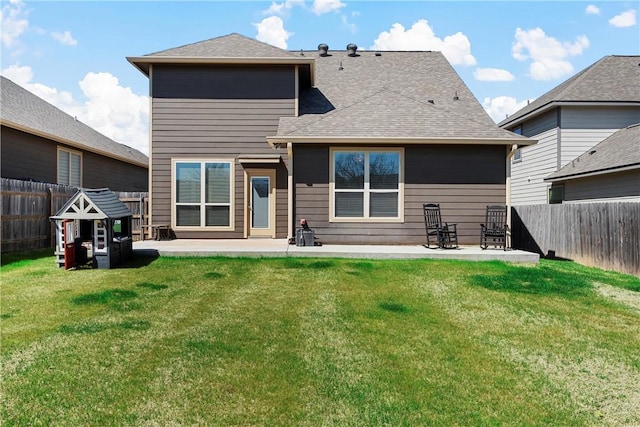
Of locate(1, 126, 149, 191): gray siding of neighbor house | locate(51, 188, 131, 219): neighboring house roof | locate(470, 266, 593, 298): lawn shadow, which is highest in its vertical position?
locate(1, 126, 149, 191): gray siding of neighbor house

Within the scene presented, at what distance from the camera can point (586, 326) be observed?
185 inches

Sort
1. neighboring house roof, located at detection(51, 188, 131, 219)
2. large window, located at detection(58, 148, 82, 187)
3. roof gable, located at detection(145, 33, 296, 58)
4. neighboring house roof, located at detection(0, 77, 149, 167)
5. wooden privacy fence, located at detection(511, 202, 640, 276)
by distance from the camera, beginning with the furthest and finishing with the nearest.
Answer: large window, located at detection(58, 148, 82, 187), neighboring house roof, located at detection(0, 77, 149, 167), roof gable, located at detection(145, 33, 296, 58), wooden privacy fence, located at detection(511, 202, 640, 276), neighboring house roof, located at detection(51, 188, 131, 219)

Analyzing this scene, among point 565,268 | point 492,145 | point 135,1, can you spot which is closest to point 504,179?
point 492,145

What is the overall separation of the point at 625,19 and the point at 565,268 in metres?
8.60

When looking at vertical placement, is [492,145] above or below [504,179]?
above

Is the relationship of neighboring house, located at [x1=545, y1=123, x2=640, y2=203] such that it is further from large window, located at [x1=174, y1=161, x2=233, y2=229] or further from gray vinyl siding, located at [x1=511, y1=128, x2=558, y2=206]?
large window, located at [x1=174, y1=161, x2=233, y2=229]

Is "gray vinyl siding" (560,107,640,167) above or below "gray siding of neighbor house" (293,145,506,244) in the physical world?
above

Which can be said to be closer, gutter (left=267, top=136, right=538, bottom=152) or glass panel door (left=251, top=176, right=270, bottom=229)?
gutter (left=267, top=136, right=538, bottom=152)

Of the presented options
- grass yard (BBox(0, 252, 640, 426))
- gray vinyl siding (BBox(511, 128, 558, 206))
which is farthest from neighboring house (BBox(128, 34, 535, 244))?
gray vinyl siding (BBox(511, 128, 558, 206))

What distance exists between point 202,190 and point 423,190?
20.1 feet

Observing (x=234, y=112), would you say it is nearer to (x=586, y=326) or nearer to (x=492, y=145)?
(x=492, y=145)

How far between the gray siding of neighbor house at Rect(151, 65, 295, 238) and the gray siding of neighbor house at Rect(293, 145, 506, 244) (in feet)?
5.09

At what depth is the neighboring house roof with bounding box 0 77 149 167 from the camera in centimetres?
1268

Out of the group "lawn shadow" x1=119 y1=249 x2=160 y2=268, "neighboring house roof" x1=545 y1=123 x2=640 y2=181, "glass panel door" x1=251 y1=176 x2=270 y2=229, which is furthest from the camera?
"neighboring house roof" x1=545 y1=123 x2=640 y2=181
